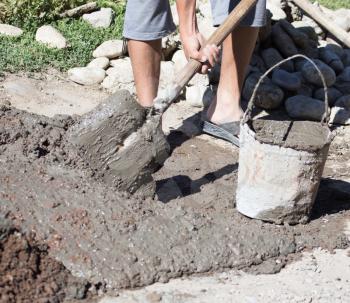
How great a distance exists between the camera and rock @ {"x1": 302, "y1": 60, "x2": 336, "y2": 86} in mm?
6324

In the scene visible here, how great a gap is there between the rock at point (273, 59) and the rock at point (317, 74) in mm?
168

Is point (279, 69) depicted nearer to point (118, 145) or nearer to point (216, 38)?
point (216, 38)

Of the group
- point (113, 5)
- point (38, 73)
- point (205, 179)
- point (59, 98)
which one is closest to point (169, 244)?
point (205, 179)

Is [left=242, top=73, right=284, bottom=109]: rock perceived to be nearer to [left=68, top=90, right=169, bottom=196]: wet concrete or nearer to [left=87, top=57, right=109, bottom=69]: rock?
[left=87, top=57, right=109, bottom=69]: rock

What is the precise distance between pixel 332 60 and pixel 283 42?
44cm

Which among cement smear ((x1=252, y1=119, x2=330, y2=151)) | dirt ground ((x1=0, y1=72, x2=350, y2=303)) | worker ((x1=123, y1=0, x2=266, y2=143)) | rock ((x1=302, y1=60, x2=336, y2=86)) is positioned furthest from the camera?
rock ((x1=302, y1=60, x2=336, y2=86))

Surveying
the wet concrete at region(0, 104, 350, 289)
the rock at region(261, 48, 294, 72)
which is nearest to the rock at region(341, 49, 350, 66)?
the rock at region(261, 48, 294, 72)

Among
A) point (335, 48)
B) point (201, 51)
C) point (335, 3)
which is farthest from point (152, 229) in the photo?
point (335, 3)

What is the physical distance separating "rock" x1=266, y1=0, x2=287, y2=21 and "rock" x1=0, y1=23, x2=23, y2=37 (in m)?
2.14

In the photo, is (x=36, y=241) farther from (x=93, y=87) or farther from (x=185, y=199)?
(x=93, y=87)

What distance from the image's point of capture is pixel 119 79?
6.30 metres

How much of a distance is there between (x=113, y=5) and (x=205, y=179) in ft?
10.1

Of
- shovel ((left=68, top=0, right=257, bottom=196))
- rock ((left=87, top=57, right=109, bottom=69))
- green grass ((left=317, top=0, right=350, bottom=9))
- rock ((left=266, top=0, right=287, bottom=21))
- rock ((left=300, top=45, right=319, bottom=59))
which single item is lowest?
green grass ((left=317, top=0, right=350, bottom=9))

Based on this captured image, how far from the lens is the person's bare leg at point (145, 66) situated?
519 centimetres
